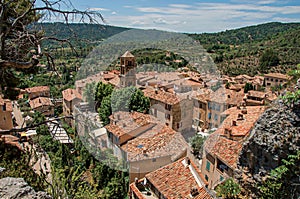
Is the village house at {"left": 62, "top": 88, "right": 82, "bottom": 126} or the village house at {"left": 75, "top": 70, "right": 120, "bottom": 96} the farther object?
the village house at {"left": 75, "top": 70, "right": 120, "bottom": 96}

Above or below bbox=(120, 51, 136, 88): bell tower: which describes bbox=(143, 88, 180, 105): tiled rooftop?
below

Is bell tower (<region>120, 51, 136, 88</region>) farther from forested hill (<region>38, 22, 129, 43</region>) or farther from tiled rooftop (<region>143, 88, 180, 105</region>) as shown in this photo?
forested hill (<region>38, 22, 129, 43</region>)

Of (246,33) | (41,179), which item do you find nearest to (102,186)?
(41,179)

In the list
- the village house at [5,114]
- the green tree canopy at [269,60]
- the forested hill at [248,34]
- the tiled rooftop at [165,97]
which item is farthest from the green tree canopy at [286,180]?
the forested hill at [248,34]

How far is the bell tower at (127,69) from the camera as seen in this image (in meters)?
14.5

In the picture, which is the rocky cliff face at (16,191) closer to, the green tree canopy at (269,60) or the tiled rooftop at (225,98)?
the tiled rooftop at (225,98)

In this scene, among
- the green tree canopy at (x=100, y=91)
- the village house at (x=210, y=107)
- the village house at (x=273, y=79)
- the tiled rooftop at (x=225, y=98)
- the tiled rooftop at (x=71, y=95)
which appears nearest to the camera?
the village house at (x=210, y=107)

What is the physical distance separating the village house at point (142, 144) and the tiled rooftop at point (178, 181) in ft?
3.89

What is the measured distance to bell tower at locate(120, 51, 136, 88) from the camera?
14547 millimetres

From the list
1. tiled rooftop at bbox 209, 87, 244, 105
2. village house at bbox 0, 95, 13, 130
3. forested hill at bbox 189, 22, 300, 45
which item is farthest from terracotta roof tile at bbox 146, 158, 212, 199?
forested hill at bbox 189, 22, 300, 45

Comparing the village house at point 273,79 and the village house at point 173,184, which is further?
the village house at point 273,79

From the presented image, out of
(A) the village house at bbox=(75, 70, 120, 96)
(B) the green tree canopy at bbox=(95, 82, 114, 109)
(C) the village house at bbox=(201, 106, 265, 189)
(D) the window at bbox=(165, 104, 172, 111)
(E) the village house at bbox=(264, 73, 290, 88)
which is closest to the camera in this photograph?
(C) the village house at bbox=(201, 106, 265, 189)

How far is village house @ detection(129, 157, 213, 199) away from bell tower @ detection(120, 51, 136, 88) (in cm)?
792

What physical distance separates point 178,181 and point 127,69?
9.02 meters
